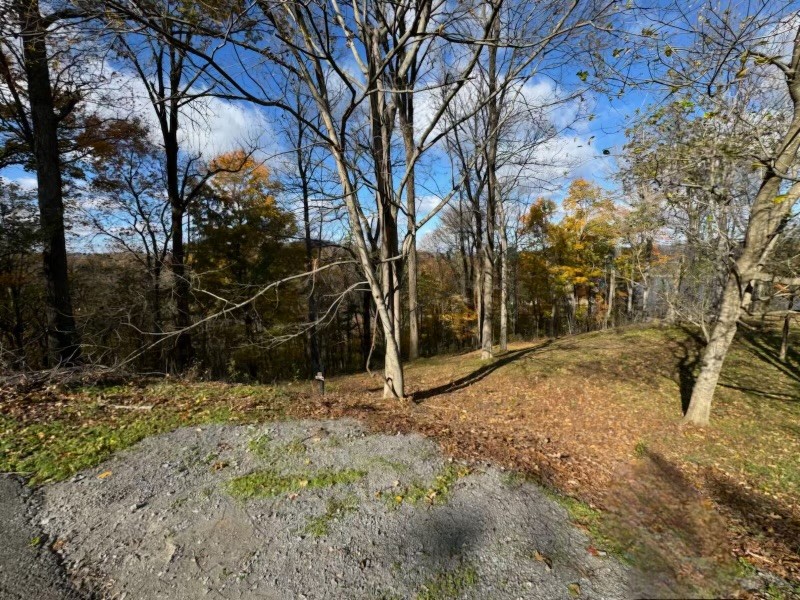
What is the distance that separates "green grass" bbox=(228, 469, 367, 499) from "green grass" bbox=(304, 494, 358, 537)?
0.84ft

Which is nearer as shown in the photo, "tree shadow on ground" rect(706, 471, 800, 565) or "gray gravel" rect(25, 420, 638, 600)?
"gray gravel" rect(25, 420, 638, 600)

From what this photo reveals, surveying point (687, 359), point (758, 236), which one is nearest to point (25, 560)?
point (758, 236)

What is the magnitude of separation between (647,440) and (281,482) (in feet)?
20.1

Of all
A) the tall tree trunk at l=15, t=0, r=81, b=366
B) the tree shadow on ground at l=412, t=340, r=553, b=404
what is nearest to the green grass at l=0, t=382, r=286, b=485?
the tall tree trunk at l=15, t=0, r=81, b=366

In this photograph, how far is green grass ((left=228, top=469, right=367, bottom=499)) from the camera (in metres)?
3.24

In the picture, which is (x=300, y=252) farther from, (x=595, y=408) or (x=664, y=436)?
(x=664, y=436)

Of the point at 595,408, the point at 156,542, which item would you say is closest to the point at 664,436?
the point at 595,408

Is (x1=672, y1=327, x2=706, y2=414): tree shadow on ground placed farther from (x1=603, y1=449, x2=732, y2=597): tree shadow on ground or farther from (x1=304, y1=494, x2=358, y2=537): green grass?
(x1=603, y1=449, x2=732, y2=597): tree shadow on ground

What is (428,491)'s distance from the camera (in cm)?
344

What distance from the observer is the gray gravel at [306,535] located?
2.33 metres

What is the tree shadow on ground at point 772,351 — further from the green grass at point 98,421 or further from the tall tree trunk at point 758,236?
the green grass at point 98,421

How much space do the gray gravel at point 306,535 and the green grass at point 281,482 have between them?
0.07 metres

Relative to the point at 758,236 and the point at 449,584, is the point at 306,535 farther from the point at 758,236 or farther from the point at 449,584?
the point at 758,236

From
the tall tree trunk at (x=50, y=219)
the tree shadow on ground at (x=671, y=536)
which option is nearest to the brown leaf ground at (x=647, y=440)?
the tree shadow on ground at (x=671, y=536)
